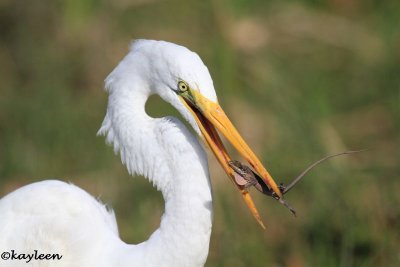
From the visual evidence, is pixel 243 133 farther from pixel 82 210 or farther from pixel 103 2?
pixel 82 210

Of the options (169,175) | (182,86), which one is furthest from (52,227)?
(182,86)

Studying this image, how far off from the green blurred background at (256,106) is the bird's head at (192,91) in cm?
140

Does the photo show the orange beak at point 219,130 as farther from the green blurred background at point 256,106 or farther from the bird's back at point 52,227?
the green blurred background at point 256,106

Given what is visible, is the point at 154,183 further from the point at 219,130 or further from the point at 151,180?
the point at 219,130

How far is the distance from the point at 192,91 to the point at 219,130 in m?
0.18

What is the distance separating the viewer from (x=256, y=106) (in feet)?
23.6

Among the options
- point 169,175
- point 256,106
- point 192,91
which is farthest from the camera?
point 256,106

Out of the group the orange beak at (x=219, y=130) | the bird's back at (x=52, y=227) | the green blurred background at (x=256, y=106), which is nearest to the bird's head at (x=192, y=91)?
the orange beak at (x=219, y=130)

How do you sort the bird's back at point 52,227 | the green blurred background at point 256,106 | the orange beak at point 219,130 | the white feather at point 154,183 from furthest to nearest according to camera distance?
the green blurred background at point 256,106
the bird's back at point 52,227
the white feather at point 154,183
the orange beak at point 219,130

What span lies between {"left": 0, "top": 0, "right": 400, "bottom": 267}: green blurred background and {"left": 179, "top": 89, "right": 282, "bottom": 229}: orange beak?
1476mm

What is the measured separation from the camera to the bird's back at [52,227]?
13.2ft

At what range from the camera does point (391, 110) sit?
685 cm

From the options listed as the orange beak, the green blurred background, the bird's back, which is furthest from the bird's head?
the green blurred background

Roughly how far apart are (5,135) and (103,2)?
1.75 meters
